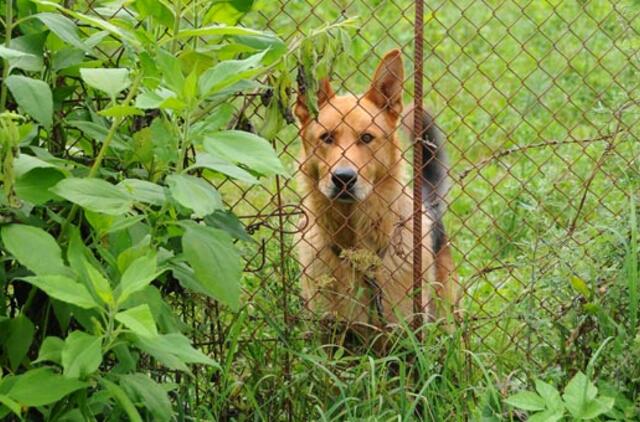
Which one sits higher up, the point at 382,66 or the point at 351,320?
the point at 382,66

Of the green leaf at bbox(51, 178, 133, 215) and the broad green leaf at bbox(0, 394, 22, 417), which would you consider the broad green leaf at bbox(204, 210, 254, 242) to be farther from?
the broad green leaf at bbox(0, 394, 22, 417)

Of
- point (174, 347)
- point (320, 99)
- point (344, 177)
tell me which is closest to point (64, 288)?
point (174, 347)

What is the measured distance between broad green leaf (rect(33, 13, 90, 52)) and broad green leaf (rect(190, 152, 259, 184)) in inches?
16.9

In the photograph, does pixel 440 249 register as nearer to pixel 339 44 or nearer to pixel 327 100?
pixel 327 100

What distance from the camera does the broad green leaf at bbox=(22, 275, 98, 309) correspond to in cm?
279

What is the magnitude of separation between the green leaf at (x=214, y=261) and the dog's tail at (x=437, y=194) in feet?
6.14

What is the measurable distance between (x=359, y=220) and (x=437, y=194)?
2.10 feet

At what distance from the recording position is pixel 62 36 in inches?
123

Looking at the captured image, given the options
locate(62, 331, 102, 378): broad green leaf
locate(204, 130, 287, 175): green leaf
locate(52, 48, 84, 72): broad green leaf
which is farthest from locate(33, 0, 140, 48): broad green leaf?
locate(62, 331, 102, 378): broad green leaf

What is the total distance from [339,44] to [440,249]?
2215 mm

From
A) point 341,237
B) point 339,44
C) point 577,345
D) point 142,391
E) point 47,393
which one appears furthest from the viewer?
point 341,237

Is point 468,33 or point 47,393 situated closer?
point 47,393

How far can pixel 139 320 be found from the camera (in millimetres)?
2756

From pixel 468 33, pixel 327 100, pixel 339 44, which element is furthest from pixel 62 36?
pixel 468 33
